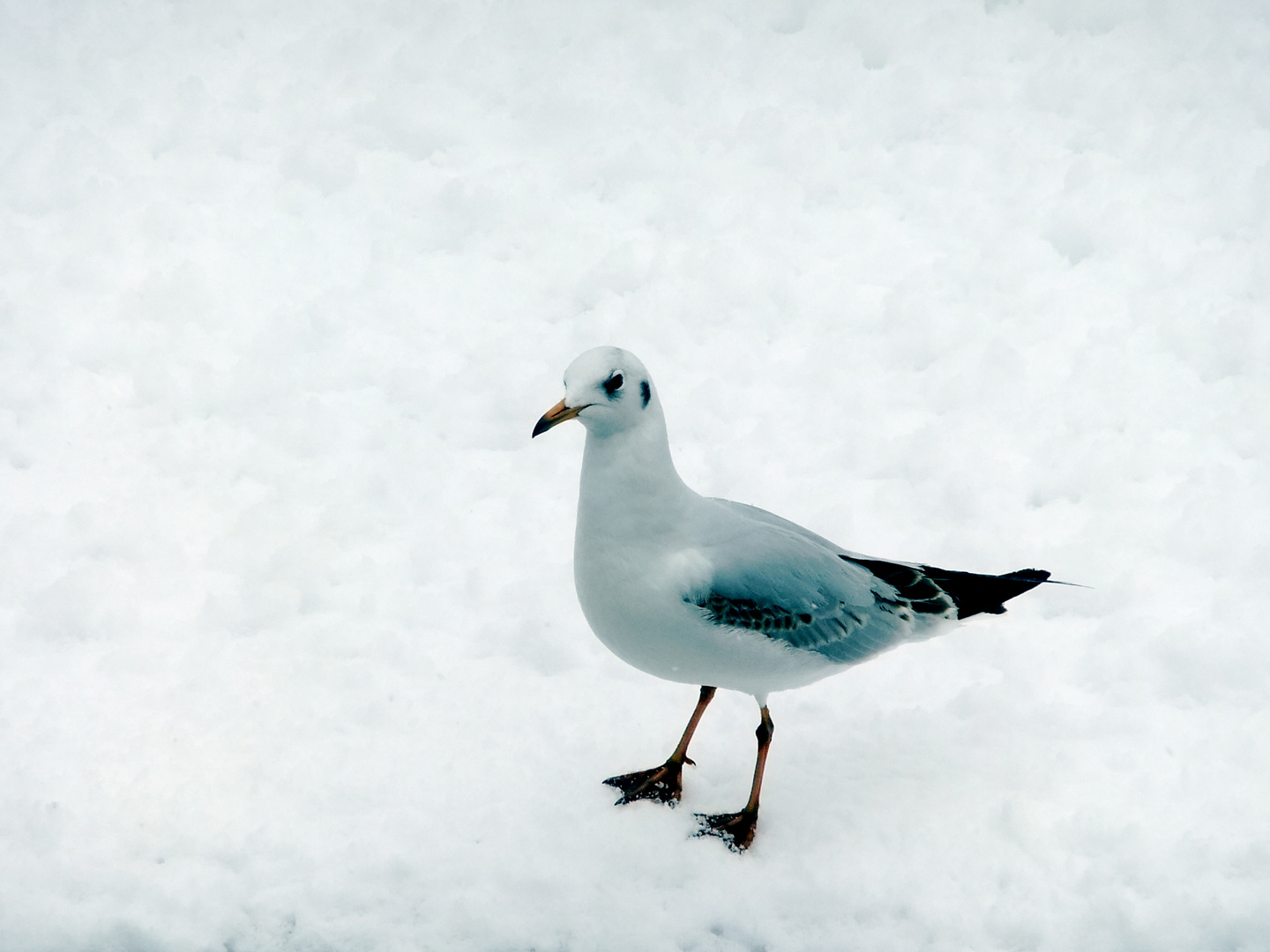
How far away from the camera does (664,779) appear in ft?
13.1

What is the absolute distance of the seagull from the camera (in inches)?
137

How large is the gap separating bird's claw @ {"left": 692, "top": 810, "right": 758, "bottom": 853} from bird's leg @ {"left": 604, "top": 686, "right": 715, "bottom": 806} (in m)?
0.16

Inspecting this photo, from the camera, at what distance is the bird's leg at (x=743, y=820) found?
3.74 metres

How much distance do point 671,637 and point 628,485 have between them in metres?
0.50

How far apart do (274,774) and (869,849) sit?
2.09 m

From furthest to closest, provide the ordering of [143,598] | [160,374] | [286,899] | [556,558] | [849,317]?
[849,317], [160,374], [556,558], [143,598], [286,899]

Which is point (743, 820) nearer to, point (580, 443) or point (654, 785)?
point (654, 785)

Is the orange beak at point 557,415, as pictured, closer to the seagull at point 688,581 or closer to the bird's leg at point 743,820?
the seagull at point 688,581

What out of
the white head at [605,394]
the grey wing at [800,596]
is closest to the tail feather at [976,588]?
the grey wing at [800,596]

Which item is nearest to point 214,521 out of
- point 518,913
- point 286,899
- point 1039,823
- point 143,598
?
point 143,598

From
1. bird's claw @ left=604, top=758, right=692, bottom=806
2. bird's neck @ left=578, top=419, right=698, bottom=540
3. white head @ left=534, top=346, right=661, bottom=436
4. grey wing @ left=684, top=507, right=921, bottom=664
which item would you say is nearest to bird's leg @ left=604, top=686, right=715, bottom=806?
bird's claw @ left=604, top=758, right=692, bottom=806

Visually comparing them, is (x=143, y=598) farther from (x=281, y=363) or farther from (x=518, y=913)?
(x=518, y=913)

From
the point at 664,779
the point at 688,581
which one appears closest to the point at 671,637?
the point at 688,581

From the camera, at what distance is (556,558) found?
523cm
